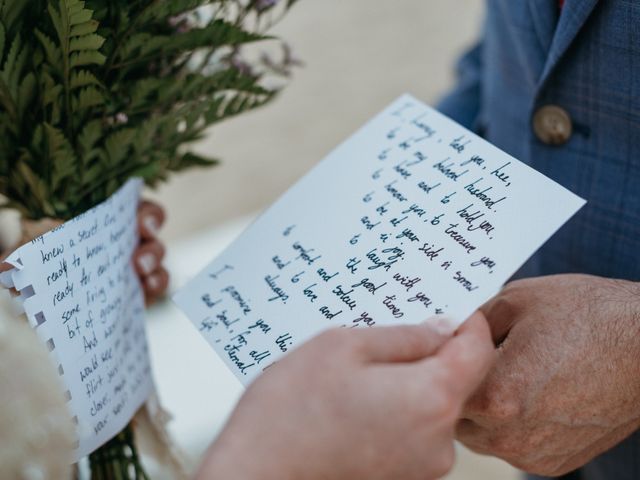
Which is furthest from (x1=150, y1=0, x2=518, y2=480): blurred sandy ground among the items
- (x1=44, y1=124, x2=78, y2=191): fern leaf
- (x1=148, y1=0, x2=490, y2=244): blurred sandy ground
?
(x1=44, y1=124, x2=78, y2=191): fern leaf

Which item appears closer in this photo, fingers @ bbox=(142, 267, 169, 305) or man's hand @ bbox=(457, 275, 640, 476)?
man's hand @ bbox=(457, 275, 640, 476)

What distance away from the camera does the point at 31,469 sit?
1.45 ft

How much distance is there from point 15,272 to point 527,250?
406mm

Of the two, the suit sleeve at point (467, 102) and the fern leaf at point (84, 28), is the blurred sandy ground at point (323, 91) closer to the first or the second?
the suit sleeve at point (467, 102)

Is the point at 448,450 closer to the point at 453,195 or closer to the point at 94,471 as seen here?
the point at 453,195

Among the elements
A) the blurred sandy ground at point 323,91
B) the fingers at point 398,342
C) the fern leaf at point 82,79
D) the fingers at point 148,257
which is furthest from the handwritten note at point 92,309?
the blurred sandy ground at point 323,91

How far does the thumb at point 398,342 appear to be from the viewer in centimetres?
49

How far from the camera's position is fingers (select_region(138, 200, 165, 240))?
2.56ft

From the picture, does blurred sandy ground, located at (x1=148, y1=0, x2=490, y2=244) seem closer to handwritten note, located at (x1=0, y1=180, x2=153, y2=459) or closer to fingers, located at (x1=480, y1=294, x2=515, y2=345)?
handwritten note, located at (x1=0, y1=180, x2=153, y2=459)

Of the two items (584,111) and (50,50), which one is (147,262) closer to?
(50,50)

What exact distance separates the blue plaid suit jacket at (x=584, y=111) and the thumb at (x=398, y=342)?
1.12 feet

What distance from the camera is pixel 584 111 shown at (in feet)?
2.43

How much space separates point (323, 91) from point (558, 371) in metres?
2.41

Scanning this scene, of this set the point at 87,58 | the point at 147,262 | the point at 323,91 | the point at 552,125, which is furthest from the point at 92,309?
the point at 323,91
